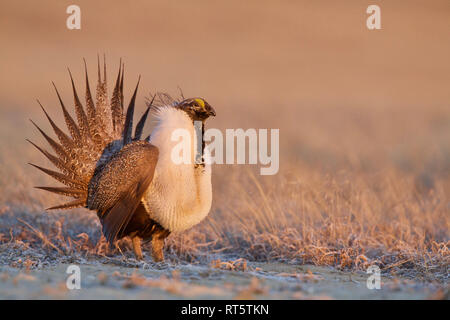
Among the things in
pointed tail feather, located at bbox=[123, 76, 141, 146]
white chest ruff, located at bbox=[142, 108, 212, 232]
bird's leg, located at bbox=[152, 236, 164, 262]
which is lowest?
bird's leg, located at bbox=[152, 236, 164, 262]

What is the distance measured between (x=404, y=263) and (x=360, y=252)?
1.16ft

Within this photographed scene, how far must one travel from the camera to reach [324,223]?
5188 mm

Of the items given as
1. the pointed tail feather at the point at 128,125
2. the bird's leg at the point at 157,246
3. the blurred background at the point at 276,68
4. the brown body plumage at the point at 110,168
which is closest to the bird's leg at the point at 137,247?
the brown body plumage at the point at 110,168

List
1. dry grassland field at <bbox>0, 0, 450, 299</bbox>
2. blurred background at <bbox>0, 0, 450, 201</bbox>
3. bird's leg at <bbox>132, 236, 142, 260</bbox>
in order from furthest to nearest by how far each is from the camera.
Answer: blurred background at <bbox>0, 0, 450, 201</bbox>, bird's leg at <bbox>132, 236, 142, 260</bbox>, dry grassland field at <bbox>0, 0, 450, 299</bbox>

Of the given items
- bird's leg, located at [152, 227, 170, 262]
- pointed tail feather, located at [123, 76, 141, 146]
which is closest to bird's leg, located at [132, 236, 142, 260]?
bird's leg, located at [152, 227, 170, 262]

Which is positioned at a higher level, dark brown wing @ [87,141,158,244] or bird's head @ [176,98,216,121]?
bird's head @ [176,98,216,121]

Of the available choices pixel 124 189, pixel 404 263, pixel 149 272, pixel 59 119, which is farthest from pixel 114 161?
pixel 59 119

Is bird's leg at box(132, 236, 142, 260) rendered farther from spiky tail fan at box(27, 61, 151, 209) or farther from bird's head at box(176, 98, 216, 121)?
bird's head at box(176, 98, 216, 121)

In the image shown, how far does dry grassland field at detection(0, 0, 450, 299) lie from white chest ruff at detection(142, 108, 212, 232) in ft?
1.05

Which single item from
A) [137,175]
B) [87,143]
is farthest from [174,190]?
[87,143]

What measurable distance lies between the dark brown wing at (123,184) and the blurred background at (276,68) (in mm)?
2352

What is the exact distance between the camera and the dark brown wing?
13.8ft

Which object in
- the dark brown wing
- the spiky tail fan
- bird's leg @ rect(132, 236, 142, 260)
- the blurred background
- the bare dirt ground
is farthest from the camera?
the blurred background
